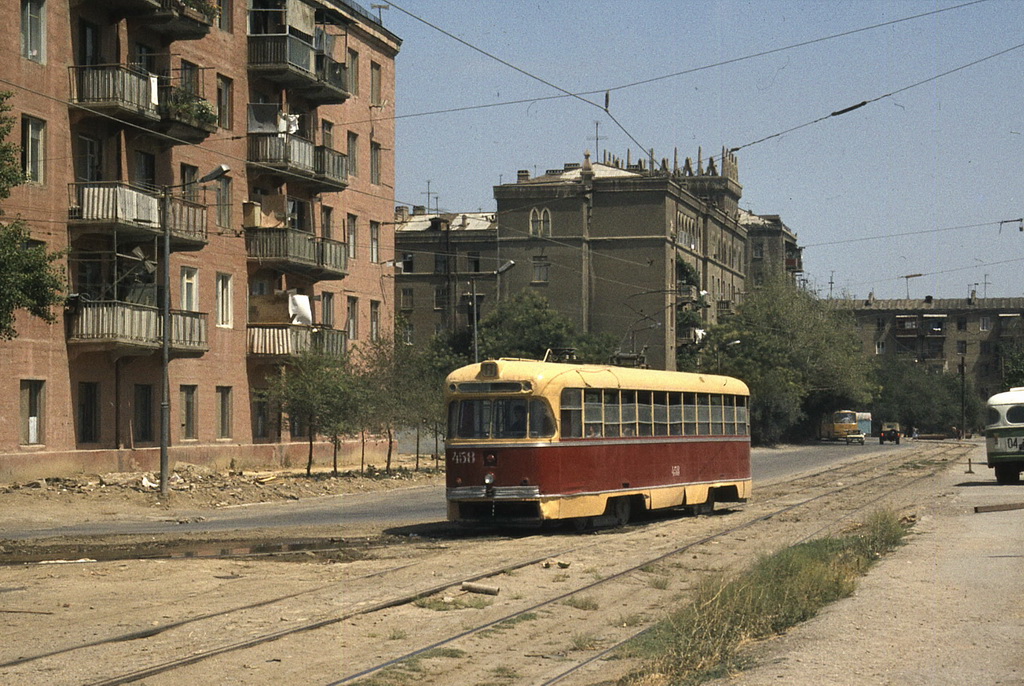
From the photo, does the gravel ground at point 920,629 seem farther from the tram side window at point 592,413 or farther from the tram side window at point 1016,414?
the tram side window at point 1016,414

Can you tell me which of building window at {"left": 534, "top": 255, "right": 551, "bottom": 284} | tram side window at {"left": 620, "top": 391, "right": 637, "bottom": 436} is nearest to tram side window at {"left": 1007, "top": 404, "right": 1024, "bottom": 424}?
tram side window at {"left": 620, "top": 391, "right": 637, "bottom": 436}

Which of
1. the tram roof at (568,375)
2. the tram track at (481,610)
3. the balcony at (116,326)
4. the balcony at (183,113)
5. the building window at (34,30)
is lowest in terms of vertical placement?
the tram track at (481,610)

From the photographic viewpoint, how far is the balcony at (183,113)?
121 ft

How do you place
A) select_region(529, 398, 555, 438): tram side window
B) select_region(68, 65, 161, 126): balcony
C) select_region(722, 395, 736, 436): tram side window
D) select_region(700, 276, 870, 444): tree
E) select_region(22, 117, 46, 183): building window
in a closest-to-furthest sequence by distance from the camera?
select_region(529, 398, 555, 438): tram side window, select_region(722, 395, 736, 436): tram side window, select_region(22, 117, 46, 183): building window, select_region(68, 65, 161, 126): balcony, select_region(700, 276, 870, 444): tree

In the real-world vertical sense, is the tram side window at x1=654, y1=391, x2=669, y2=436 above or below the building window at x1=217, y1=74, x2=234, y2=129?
below

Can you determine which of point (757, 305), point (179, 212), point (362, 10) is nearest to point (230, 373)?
point (179, 212)

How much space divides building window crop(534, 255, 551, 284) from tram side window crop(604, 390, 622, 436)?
6362cm

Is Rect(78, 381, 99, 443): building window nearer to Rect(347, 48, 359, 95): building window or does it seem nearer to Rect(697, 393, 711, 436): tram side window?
Rect(697, 393, 711, 436): tram side window

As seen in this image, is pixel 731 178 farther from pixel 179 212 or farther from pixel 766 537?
pixel 766 537

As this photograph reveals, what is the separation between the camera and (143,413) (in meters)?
38.0

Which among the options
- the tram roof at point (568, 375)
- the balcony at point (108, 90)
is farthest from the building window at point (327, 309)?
the tram roof at point (568, 375)

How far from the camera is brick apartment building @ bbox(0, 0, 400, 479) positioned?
33531 mm

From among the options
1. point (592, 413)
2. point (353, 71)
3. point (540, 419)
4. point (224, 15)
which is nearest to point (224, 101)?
point (224, 15)

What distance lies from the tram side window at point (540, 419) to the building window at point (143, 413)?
18.9 m
